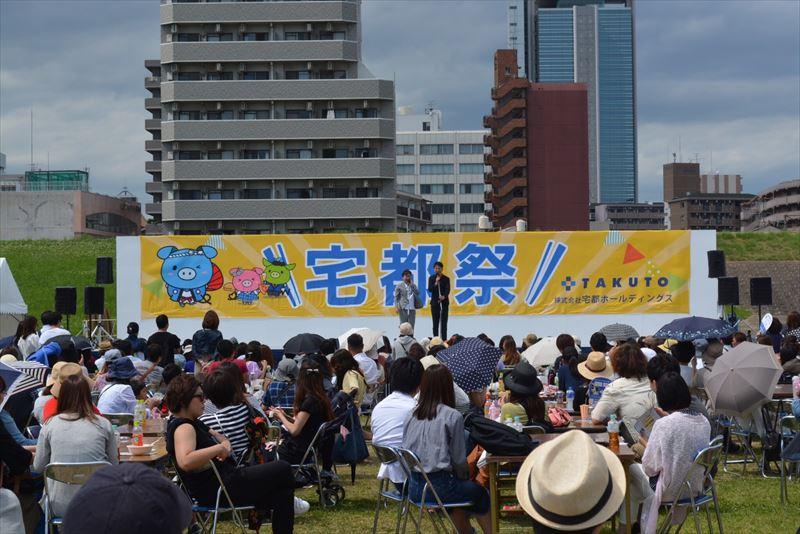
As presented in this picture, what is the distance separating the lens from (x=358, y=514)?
753cm

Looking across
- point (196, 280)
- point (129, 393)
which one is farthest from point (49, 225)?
point (129, 393)

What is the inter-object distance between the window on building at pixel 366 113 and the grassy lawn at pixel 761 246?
70.8 feet

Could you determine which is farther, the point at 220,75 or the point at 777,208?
the point at 777,208

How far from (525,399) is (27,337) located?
7537 mm

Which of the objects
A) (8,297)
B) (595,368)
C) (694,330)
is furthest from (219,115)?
(595,368)

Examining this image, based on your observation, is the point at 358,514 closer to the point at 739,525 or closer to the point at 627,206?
the point at 739,525

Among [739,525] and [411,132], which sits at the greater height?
[411,132]

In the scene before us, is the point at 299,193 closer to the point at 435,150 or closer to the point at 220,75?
the point at 220,75

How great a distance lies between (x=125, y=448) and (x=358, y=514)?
185 cm

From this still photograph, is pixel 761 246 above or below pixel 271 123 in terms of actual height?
below

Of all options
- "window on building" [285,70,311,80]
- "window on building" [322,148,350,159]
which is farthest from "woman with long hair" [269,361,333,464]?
"window on building" [285,70,311,80]

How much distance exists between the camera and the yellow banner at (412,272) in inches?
787

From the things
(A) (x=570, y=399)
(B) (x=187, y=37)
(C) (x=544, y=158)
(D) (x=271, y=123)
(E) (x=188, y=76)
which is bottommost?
(A) (x=570, y=399)

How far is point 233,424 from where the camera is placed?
614 cm
